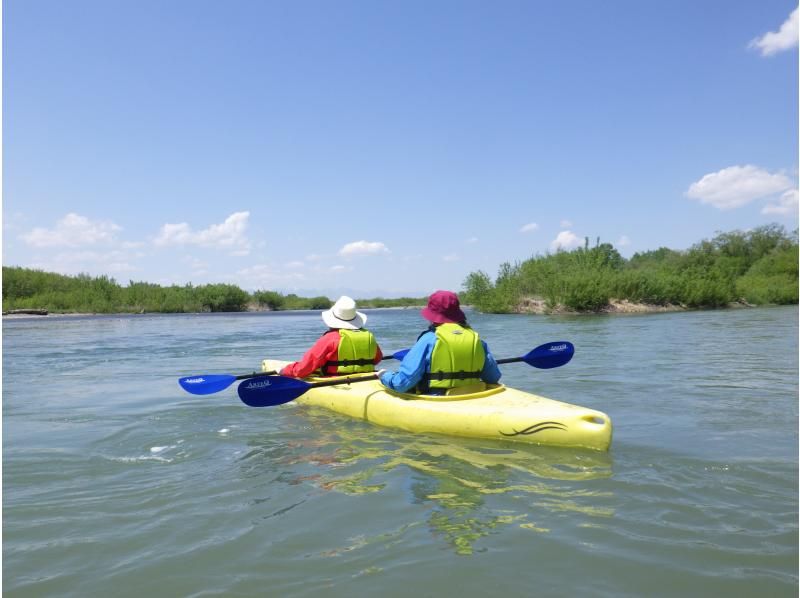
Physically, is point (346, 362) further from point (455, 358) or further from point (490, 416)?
point (490, 416)

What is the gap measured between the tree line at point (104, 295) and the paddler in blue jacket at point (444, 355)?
34473 mm

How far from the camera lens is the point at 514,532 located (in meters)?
2.84

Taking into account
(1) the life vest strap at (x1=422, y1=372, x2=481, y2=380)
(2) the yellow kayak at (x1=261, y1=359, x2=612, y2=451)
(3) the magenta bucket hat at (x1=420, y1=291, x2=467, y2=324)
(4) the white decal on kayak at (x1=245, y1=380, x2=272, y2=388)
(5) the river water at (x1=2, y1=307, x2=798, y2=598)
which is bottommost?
(5) the river water at (x1=2, y1=307, x2=798, y2=598)

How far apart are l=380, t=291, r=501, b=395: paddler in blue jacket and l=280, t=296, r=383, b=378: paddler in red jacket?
38.8 inches

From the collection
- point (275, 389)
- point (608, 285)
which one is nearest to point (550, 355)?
point (275, 389)

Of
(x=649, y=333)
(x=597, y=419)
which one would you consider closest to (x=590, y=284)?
(x=649, y=333)

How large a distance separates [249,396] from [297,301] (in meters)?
47.0

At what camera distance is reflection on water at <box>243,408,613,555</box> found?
3.06 m

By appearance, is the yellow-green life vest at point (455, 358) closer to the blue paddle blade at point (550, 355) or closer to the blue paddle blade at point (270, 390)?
the blue paddle blade at point (270, 390)

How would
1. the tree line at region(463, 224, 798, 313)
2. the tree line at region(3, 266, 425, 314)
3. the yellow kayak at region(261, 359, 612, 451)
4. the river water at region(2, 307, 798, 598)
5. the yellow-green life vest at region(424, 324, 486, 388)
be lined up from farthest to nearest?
the tree line at region(3, 266, 425, 314) < the tree line at region(463, 224, 798, 313) < the yellow-green life vest at region(424, 324, 486, 388) < the yellow kayak at region(261, 359, 612, 451) < the river water at region(2, 307, 798, 598)

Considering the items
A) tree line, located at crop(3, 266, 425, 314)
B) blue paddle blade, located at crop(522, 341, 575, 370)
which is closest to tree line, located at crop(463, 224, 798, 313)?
tree line, located at crop(3, 266, 425, 314)

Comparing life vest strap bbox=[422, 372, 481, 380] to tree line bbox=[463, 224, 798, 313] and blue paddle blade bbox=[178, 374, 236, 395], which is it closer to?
blue paddle blade bbox=[178, 374, 236, 395]

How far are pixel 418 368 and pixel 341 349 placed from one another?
1.26m

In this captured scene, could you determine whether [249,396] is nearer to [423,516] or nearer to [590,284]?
[423,516]
